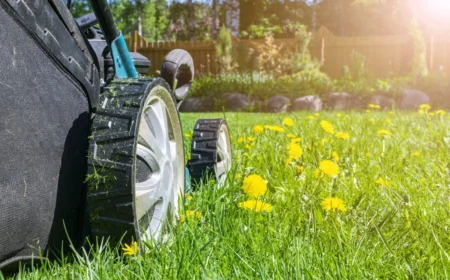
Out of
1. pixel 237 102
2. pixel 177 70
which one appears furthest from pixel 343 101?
pixel 177 70

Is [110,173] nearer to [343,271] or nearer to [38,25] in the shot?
[38,25]

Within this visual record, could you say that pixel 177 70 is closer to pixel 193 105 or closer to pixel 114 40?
pixel 114 40

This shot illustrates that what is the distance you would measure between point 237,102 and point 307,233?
11.2 meters

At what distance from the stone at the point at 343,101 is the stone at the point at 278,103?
0.93 meters

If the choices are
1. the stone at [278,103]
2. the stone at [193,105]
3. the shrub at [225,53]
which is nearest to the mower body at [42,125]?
the stone at [278,103]

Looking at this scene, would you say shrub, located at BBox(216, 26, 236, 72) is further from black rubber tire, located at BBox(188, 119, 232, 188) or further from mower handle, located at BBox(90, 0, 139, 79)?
mower handle, located at BBox(90, 0, 139, 79)

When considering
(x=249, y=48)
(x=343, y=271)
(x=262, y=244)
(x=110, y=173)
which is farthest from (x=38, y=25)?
(x=249, y=48)

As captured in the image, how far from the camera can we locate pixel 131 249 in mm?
1405

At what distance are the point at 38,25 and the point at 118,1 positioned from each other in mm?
35408

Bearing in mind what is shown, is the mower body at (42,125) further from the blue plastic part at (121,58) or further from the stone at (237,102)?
the stone at (237,102)

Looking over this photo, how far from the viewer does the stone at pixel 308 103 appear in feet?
40.2

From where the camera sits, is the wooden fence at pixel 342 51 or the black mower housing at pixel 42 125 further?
the wooden fence at pixel 342 51

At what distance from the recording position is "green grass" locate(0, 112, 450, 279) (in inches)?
55.2

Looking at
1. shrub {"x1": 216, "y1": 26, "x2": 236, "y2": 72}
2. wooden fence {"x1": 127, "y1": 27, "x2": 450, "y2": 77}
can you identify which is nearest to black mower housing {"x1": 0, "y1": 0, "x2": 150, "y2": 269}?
shrub {"x1": 216, "y1": 26, "x2": 236, "y2": 72}
